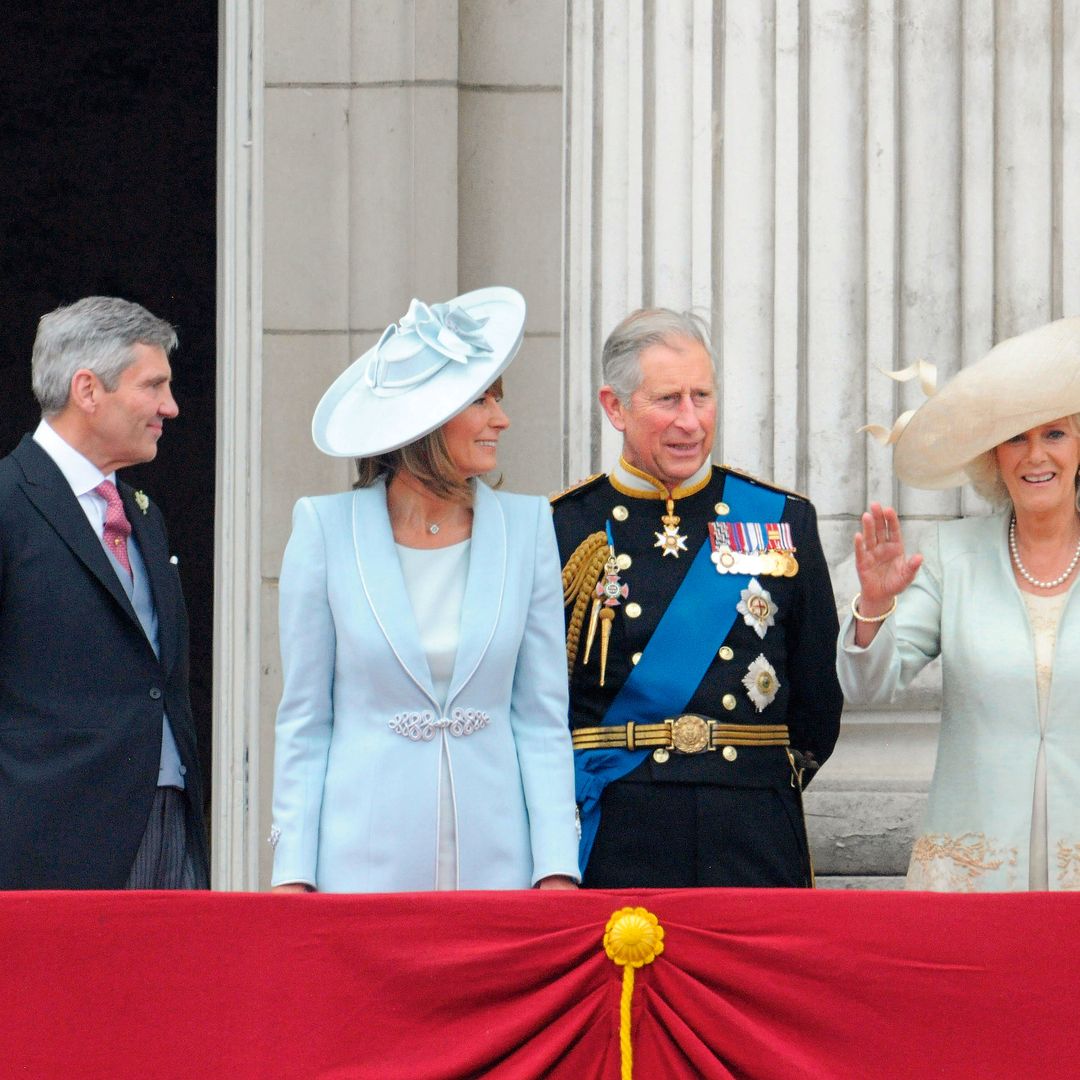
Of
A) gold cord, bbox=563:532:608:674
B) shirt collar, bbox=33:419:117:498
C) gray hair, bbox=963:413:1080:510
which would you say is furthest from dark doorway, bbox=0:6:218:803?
gray hair, bbox=963:413:1080:510

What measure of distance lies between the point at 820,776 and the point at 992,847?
1.53m

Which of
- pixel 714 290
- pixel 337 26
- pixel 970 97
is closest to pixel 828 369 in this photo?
pixel 714 290

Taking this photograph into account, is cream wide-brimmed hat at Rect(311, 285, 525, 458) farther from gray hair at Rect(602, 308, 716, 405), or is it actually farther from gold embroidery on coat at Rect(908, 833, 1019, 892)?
gold embroidery on coat at Rect(908, 833, 1019, 892)

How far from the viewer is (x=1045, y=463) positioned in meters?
3.58

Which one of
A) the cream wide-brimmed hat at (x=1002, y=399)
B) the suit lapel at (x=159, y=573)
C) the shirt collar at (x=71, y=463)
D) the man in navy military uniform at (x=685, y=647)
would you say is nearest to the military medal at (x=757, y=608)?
the man in navy military uniform at (x=685, y=647)

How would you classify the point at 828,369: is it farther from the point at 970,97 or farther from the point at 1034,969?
the point at 1034,969

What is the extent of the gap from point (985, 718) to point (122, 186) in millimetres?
5972

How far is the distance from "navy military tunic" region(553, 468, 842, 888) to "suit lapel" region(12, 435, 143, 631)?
0.81 meters

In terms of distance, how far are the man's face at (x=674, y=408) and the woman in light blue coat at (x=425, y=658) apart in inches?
15.0

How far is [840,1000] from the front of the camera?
2994 millimetres

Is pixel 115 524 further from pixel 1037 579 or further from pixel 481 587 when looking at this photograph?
pixel 1037 579

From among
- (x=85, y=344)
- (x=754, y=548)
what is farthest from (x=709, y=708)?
(x=85, y=344)

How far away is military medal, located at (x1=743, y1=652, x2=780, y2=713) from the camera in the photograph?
12.3 feet

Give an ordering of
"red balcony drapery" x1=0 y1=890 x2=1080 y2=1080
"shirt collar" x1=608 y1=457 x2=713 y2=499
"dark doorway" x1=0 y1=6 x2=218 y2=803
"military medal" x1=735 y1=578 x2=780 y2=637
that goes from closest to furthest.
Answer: "red balcony drapery" x1=0 y1=890 x2=1080 y2=1080, "military medal" x1=735 y1=578 x2=780 y2=637, "shirt collar" x1=608 y1=457 x2=713 y2=499, "dark doorway" x1=0 y1=6 x2=218 y2=803
